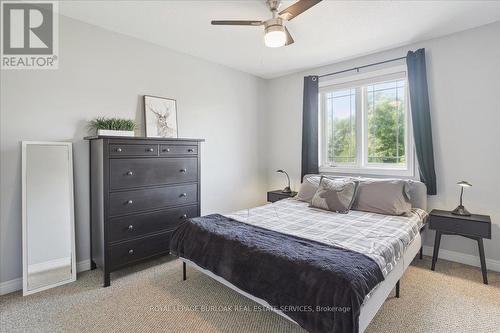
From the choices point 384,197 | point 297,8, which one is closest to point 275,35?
point 297,8

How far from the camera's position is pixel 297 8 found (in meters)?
2.01

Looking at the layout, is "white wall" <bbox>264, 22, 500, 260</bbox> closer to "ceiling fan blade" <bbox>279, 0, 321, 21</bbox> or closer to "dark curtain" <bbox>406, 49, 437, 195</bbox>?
"dark curtain" <bbox>406, 49, 437, 195</bbox>

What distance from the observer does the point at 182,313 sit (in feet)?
6.73

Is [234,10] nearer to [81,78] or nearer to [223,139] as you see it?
[81,78]

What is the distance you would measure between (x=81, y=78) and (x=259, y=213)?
243cm

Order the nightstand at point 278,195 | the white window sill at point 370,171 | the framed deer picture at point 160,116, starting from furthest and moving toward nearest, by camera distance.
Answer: the nightstand at point 278,195
the white window sill at point 370,171
the framed deer picture at point 160,116

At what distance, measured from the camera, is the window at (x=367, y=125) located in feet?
11.3

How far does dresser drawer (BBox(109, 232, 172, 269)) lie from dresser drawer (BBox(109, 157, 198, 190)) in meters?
0.60

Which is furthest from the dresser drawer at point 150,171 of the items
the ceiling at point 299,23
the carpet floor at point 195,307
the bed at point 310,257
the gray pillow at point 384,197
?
the gray pillow at point 384,197

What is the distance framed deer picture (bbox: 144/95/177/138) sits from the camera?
10.6ft

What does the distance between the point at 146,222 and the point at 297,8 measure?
249cm

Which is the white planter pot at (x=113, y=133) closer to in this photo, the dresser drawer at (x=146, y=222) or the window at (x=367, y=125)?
the dresser drawer at (x=146, y=222)

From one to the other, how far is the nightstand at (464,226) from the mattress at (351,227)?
150mm

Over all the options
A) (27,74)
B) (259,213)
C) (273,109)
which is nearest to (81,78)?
(27,74)
